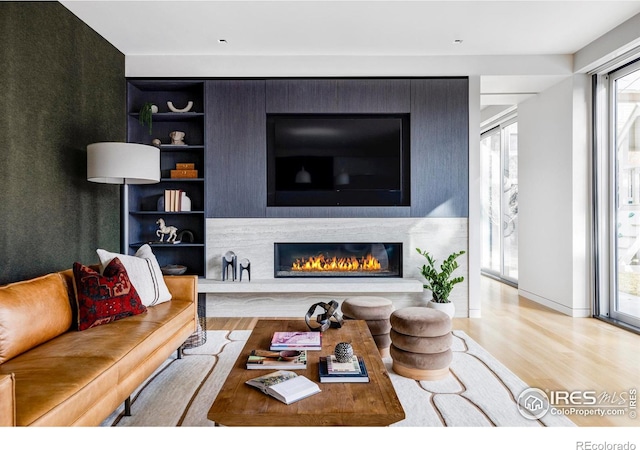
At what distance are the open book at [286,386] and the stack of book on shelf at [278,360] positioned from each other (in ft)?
0.34

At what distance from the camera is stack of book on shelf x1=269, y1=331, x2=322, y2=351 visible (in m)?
1.97

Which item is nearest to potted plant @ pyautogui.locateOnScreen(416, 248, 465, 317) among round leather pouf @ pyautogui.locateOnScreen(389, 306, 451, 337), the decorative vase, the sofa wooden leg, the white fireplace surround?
the white fireplace surround

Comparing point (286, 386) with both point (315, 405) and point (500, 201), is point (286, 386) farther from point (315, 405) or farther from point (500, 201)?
point (500, 201)

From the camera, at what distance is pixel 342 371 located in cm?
164

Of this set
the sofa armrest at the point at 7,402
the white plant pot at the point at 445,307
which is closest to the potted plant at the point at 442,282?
the white plant pot at the point at 445,307

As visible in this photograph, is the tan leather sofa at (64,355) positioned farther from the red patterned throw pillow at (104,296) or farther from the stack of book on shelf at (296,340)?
A: the stack of book on shelf at (296,340)

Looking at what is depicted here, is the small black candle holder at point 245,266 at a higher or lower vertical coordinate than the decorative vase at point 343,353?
higher

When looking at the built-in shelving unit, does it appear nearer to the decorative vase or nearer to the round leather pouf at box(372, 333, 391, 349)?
the round leather pouf at box(372, 333, 391, 349)

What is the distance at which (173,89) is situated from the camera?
14.2 ft

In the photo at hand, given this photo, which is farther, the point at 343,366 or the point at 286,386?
the point at 343,366

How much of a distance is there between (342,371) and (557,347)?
7.52 ft

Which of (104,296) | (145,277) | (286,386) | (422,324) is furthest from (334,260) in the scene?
(286,386)

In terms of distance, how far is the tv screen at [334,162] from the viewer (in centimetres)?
412
